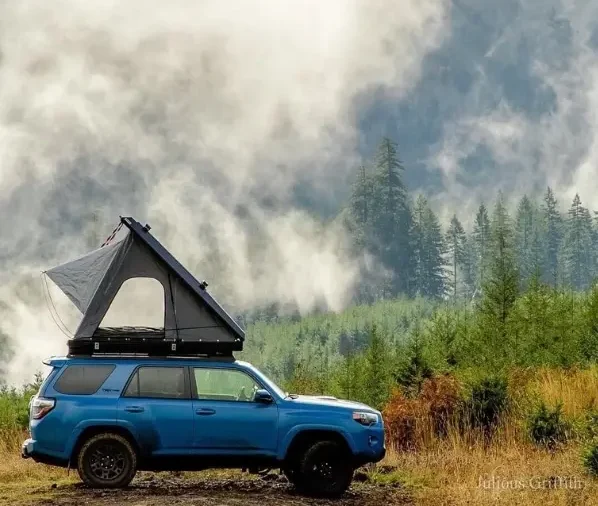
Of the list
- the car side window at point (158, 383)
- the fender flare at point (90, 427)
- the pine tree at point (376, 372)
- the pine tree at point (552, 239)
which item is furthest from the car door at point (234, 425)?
the pine tree at point (552, 239)

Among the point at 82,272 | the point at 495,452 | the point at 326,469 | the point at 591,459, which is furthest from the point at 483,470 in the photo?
the point at 82,272

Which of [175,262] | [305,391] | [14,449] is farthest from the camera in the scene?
[305,391]

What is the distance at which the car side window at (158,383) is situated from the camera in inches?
455

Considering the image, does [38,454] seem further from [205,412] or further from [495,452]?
[495,452]

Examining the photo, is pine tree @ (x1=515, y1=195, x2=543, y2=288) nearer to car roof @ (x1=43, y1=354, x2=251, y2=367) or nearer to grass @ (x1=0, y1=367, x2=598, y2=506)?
grass @ (x1=0, y1=367, x2=598, y2=506)

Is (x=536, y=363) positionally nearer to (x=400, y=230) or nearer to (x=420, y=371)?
(x=420, y=371)

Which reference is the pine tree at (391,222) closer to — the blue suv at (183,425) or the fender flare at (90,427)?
the blue suv at (183,425)

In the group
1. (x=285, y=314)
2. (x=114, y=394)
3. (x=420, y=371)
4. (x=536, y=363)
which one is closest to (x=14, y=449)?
(x=114, y=394)

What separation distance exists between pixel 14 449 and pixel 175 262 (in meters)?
7.67

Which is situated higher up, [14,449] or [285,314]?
[285,314]

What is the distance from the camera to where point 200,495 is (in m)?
11.4

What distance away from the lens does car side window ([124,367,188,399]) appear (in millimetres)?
11547

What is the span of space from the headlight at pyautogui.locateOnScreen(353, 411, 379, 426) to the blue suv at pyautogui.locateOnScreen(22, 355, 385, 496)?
0.01m

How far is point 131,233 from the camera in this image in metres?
12.5
